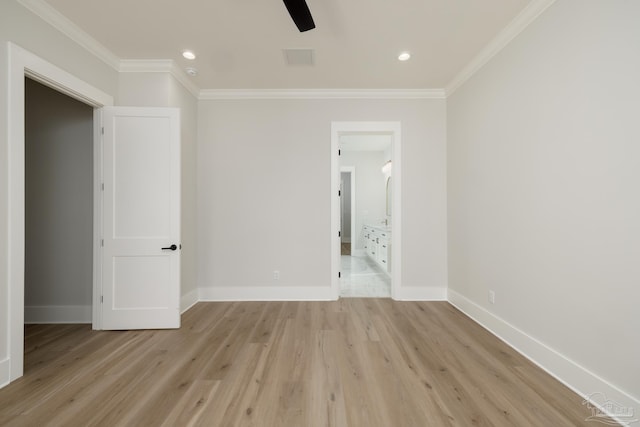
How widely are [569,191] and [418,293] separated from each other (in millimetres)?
2226

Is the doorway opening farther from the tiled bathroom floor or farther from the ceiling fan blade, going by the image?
the ceiling fan blade

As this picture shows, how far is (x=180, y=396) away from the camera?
5.75ft

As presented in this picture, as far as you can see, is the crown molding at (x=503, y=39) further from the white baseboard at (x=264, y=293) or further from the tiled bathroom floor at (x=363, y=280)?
the white baseboard at (x=264, y=293)

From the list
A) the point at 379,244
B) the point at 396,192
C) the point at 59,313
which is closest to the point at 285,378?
the point at 396,192

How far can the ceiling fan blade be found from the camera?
5.48ft

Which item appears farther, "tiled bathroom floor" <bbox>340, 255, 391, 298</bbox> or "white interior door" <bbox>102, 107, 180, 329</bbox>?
"tiled bathroom floor" <bbox>340, 255, 391, 298</bbox>

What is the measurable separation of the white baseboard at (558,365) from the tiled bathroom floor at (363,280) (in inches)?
55.9

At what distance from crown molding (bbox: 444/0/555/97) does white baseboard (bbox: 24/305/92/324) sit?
16.4 ft

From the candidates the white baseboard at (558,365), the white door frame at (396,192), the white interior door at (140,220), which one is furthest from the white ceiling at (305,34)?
the white baseboard at (558,365)

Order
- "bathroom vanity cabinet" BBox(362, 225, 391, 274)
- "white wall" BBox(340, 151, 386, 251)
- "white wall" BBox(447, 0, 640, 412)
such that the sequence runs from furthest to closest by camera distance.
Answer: "white wall" BBox(340, 151, 386, 251)
"bathroom vanity cabinet" BBox(362, 225, 391, 274)
"white wall" BBox(447, 0, 640, 412)

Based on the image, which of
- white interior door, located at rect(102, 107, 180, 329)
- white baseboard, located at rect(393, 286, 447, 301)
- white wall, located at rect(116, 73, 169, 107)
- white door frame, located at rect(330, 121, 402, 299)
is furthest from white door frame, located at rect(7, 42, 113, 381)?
white baseboard, located at rect(393, 286, 447, 301)

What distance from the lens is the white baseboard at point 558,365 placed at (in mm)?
1555

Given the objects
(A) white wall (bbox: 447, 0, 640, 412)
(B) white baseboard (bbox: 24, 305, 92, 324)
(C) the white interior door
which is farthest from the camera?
(B) white baseboard (bbox: 24, 305, 92, 324)

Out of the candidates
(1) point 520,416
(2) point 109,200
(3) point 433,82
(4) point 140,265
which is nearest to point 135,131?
(2) point 109,200
